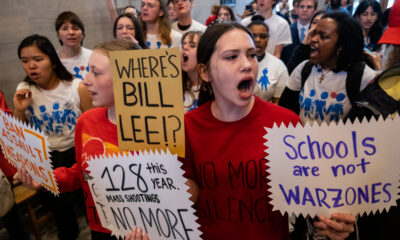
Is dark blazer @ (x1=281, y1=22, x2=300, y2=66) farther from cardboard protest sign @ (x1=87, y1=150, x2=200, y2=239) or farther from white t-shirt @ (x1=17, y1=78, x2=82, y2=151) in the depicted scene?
cardboard protest sign @ (x1=87, y1=150, x2=200, y2=239)

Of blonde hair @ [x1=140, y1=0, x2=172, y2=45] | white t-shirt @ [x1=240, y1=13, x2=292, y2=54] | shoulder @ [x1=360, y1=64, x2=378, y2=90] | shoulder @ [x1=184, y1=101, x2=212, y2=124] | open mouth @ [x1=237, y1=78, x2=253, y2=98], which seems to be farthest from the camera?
white t-shirt @ [x1=240, y1=13, x2=292, y2=54]

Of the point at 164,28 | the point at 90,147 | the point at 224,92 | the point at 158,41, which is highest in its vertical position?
the point at 164,28

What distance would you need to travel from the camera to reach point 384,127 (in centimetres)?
87

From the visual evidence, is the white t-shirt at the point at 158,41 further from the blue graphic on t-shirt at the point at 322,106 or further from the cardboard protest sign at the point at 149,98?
the cardboard protest sign at the point at 149,98

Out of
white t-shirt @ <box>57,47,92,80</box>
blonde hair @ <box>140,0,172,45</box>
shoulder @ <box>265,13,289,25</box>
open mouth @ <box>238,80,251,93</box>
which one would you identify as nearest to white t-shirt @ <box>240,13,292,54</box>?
shoulder @ <box>265,13,289,25</box>

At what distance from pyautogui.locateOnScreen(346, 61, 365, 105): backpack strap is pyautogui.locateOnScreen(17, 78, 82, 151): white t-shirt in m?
1.97

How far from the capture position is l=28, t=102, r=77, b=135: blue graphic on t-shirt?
88.7 inches

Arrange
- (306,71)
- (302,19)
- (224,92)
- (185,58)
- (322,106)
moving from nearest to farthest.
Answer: (224,92) → (322,106) → (306,71) → (185,58) → (302,19)

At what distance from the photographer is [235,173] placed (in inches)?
46.4

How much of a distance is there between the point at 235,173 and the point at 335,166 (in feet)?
1.25

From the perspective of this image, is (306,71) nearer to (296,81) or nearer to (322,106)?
(296,81)

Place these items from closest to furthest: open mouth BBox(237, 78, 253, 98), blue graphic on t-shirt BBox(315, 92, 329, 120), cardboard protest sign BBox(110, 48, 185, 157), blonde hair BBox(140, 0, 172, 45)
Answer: cardboard protest sign BBox(110, 48, 185, 157), open mouth BBox(237, 78, 253, 98), blue graphic on t-shirt BBox(315, 92, 329, 120), blonde hair BBox(140, 0, 172, 45)

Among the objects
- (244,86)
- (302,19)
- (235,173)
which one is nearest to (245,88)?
(244,86)

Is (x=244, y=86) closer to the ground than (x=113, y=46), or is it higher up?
Answer: closer to the ground
